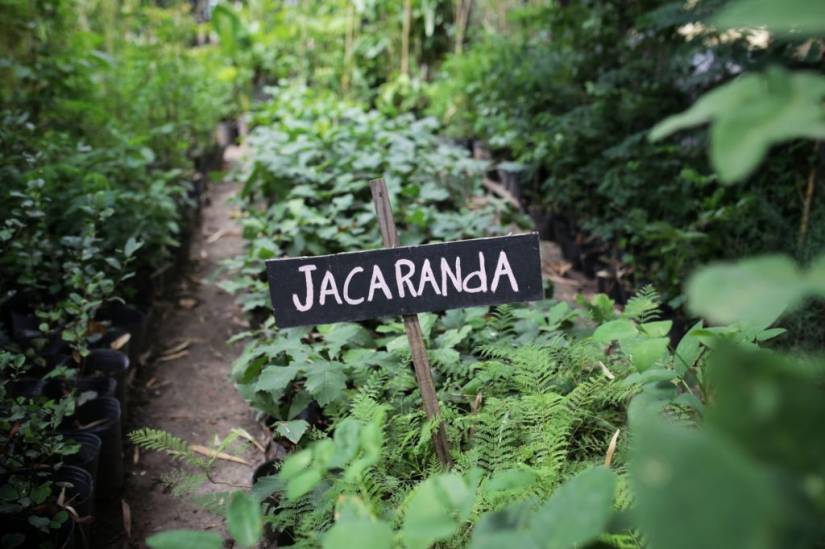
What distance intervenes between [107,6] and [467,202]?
363 cm

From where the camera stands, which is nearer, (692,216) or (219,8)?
(692,216)

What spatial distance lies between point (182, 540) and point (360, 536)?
0.77 feet

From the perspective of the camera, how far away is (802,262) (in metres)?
2.75

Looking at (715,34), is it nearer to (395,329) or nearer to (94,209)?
(395,329)

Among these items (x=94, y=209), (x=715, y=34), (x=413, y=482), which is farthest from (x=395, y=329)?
(x=715, y=34)

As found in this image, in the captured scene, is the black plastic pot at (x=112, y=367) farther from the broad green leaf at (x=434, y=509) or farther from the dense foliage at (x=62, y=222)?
the broad green leaf at (x=434, y=509)

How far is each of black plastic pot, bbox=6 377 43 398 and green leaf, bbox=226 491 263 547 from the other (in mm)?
1644

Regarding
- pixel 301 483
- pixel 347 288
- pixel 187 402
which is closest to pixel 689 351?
pixel 347 288

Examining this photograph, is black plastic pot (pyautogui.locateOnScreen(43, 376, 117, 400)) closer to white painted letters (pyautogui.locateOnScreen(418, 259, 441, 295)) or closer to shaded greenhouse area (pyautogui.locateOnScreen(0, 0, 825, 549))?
shaded greenhouse area (pyautogui.locateOnScreen(0, 0, 825, 549))

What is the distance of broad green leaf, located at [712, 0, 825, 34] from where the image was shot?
473 millimetres

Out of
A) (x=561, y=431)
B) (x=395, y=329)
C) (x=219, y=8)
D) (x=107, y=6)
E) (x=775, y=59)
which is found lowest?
(x=561, y=431)

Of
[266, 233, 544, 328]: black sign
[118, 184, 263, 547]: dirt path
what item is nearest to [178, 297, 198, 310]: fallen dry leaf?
[118, 184, 263, 547]: dirt path

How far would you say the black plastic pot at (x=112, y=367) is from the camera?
254 cm

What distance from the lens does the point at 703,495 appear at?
45cm
